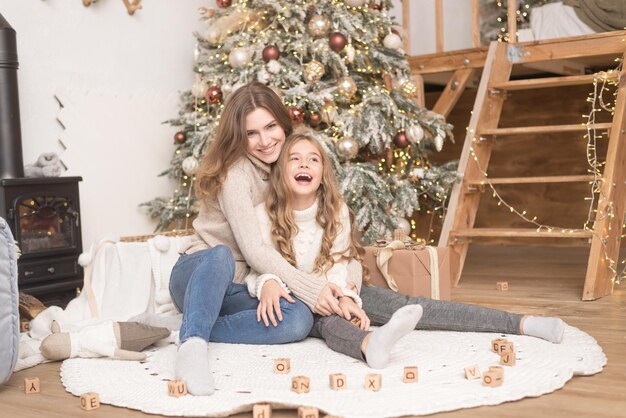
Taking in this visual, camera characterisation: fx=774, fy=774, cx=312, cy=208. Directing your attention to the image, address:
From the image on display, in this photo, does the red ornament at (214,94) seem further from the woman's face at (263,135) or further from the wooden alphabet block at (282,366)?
the wooden alphabet block at (282,366)

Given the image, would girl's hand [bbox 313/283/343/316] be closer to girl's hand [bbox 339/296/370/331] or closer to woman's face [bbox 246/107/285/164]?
girl's hand [bbox 339/296/370/331]

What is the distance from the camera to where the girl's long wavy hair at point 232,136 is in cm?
240

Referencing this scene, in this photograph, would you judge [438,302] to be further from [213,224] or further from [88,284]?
[88,284]

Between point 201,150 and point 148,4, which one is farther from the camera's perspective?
point 148,4

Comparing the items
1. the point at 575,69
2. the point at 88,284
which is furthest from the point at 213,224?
the point at 575,69

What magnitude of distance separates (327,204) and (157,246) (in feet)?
2.66

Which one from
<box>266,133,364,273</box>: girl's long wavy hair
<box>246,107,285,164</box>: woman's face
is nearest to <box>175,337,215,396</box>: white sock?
<box>266,133,364,273</box>: girl's long wavy hair

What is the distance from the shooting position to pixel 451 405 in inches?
66.3

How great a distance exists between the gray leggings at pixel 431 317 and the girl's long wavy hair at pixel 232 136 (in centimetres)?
53

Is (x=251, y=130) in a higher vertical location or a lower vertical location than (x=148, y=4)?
lower

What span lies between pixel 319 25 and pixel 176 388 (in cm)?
230

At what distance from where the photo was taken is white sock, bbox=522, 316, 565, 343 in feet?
7.32

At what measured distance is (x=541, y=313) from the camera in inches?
112

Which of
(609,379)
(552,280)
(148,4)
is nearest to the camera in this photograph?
(609,379)
